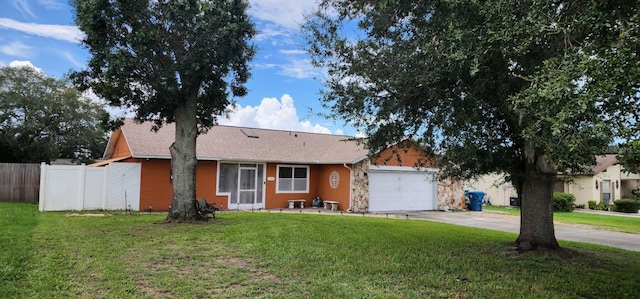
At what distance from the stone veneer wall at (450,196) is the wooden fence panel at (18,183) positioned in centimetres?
2014

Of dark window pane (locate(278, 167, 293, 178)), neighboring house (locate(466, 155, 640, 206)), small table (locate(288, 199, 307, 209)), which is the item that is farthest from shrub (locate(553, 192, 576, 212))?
dark window pane (locate(278, 167, 293, 178))

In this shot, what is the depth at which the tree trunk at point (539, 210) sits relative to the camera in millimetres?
8664

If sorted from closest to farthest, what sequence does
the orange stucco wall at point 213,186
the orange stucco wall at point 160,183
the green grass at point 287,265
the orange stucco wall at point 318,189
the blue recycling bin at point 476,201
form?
the green grass at point 287,265 → the orange stucco wall at point 160,183 → the orange stucco wall at point 213,186 → the orange stucco wall at point 318,189 → the blue recycling bin at point 476,201

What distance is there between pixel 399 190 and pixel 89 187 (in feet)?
47.1

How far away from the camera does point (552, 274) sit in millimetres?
6840

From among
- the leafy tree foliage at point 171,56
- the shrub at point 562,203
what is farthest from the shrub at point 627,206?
the leafy tree foliage at point 171,56

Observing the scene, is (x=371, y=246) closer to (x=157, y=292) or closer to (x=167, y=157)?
(x=157, y=292)

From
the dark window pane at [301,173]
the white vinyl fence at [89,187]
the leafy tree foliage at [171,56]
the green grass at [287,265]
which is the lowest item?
the green grass at [287,265]

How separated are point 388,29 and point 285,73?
1036cm

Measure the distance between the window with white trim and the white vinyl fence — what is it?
262 inches

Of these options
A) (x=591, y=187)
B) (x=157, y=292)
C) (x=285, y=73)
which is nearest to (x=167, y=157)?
(x=285, y=73)

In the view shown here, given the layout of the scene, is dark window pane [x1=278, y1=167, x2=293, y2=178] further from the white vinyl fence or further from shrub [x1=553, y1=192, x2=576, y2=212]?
shrub [x1=553, y1=192, x2=576, y2=212]

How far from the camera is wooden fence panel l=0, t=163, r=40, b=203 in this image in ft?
61.0

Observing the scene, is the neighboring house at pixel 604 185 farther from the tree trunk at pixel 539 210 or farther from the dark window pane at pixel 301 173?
the tree trunk at pixel 539 210
